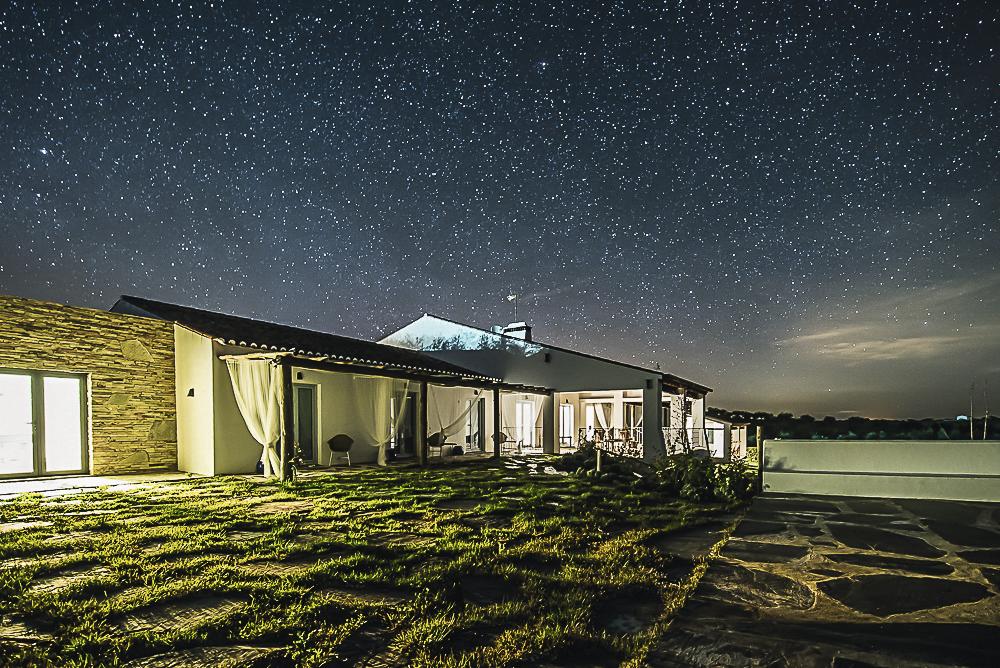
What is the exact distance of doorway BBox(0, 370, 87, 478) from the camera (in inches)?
398

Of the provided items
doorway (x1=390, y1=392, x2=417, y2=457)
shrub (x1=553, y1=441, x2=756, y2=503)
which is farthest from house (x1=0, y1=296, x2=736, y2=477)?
shrub (x1=553, y1=441, x2=756, y2=503)

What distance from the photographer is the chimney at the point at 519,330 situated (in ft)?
70.9

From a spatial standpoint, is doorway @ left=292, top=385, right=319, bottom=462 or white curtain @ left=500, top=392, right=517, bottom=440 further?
white curtain @ left=500, top=392, right=517, bottom=440

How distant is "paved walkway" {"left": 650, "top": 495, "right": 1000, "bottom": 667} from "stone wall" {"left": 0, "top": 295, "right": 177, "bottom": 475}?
1075 cm

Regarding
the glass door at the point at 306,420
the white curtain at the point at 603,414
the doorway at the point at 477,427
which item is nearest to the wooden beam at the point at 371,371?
the glass door at the point at 306,420

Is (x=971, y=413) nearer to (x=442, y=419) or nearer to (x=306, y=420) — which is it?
(x=442, y=419)

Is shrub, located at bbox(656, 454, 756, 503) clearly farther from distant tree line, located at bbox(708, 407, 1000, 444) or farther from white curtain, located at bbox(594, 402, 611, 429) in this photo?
white curtain, located at bbox(594, 402, 611, 429)

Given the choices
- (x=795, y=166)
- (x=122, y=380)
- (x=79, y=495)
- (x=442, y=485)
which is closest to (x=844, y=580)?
(x=442, y=485)

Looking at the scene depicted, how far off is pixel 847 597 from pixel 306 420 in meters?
11.1

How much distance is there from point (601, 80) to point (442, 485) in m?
6.87

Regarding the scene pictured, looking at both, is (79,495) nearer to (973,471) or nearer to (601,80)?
(601,80)

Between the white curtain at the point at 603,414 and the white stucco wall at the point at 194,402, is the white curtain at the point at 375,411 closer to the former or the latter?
the white stucco wall at the point at 194,402

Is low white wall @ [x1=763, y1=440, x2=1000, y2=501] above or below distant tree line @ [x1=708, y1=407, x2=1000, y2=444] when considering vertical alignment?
below

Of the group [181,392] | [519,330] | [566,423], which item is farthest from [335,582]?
[519,330]
